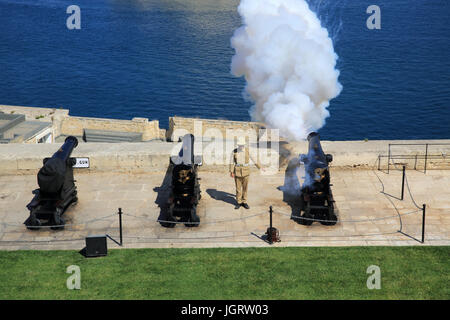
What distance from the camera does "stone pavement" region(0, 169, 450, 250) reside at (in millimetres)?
13188

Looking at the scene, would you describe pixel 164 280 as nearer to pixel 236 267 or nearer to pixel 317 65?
pixel 236 267

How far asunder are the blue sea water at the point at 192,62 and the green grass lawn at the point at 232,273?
42827mm

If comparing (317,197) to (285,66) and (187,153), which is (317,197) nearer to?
(187,153)

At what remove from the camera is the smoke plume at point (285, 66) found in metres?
17.5

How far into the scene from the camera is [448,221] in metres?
13.9

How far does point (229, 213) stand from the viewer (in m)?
14.5

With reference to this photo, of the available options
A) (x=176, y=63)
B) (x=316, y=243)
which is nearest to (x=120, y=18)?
(x=176, y=63)

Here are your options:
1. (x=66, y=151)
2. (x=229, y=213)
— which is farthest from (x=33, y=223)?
(x=229, y=213)

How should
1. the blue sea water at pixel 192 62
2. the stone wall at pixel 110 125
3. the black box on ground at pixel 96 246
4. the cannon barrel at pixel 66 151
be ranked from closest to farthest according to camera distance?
1. the black box on ground at pixel 96 246
2. the cannon barrel at pixel 66 151
3. the stone wall at pixel 110 125
4. the blue sea water at pixel 192 62
